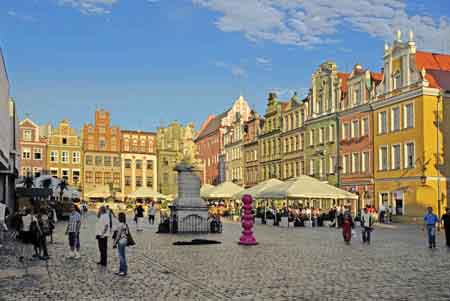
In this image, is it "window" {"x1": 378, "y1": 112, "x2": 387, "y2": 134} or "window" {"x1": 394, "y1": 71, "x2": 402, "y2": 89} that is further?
"window" {"x1": 378, "y1": 112, "x2": 387, "y2": 134}

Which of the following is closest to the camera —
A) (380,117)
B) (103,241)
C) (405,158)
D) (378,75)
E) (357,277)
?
(357,277)

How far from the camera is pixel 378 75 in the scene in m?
51.4

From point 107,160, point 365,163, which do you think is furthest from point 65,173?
point 365,163

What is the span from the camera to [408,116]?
43594 mm

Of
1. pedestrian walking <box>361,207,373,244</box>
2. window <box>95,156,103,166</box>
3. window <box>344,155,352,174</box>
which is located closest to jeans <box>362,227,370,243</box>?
pedestrian walking <box>361,207,373,244</box>

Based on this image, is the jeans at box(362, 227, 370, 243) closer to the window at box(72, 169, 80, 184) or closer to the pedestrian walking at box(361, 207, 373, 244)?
the pedestrian walking at box(361, 207, 373, 244)

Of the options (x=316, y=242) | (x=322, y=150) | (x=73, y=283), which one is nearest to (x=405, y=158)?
(x=322, y=150)

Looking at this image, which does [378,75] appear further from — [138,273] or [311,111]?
[138,273]

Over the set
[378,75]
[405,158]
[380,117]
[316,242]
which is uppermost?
[378,75]

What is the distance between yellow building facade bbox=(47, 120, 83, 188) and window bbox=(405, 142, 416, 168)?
5488 cm

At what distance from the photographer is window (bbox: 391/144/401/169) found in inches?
1764

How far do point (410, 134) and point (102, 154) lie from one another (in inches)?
2276

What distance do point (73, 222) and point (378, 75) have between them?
131ft

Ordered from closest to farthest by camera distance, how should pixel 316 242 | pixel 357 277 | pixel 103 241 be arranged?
pixel 357 277 < pixel 103 241 < pixel 316 242
